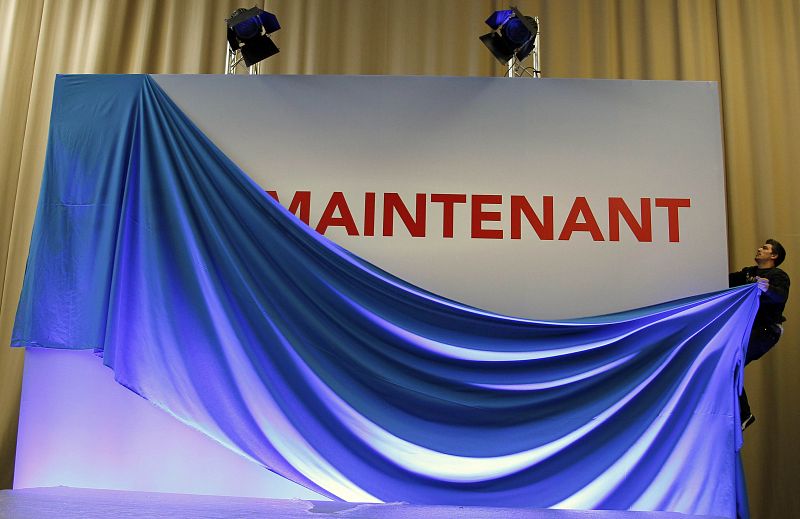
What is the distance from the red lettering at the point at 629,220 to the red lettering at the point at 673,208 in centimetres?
7

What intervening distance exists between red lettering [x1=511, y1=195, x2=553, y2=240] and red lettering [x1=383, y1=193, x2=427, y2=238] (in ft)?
1.32

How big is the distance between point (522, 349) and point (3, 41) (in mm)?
4105

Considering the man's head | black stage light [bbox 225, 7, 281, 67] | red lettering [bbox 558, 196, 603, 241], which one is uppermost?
black stage light [bbox 225, 7, 281, 67]

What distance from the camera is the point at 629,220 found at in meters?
3.57

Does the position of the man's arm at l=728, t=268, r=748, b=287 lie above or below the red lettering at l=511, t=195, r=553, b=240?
below

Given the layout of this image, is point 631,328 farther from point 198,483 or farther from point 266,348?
point 198,483

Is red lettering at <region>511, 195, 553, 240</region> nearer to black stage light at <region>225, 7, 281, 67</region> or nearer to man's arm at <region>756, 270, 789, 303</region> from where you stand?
man's arm at <region>756, 270, 789, 303</region>

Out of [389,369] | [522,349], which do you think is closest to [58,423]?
[389,369]


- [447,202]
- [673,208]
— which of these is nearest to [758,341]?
[673,208]

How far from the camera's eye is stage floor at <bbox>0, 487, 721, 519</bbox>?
2254mm

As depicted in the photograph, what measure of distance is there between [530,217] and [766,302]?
1024 millimetres

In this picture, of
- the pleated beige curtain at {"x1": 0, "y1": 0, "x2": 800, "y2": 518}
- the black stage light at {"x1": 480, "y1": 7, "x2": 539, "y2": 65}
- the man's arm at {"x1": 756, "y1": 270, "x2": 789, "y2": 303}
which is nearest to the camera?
the man's arm at {"x1": 756, "y1": 270, "x2": 789, "y2": 303}

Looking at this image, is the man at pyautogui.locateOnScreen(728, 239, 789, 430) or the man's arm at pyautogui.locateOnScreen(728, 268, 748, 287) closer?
the man at pyautogui.locateOnScreen(728, 239, 789, 430)

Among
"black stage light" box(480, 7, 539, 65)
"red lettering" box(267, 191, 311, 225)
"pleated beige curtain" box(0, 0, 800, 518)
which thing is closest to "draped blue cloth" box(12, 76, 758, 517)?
"red lettering" box(267, 191, 311, 225)
